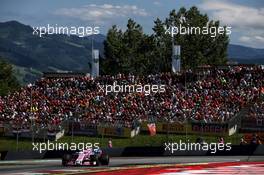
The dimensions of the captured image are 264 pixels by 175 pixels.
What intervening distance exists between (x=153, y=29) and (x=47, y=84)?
32.6 m

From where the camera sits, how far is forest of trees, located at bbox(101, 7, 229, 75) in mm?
77812

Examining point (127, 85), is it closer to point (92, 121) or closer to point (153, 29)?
point (92, 121)

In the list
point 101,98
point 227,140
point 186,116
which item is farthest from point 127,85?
point 227,140

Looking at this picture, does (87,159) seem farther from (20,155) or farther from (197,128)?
(197,128)

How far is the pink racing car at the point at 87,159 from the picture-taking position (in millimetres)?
25297

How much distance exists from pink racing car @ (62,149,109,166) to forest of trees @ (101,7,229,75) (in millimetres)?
50964

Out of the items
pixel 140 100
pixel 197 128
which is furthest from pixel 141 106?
pixel 197 128

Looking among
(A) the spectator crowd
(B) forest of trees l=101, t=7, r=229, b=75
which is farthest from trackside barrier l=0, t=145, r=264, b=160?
(B) forest of trees l=101, t=7, r=229, b=75

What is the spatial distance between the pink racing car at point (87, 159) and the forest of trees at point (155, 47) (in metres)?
51.0

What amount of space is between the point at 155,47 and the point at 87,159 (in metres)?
55.3

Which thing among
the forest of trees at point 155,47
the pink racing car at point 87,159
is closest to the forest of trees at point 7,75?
the forest of trees at point 155,47

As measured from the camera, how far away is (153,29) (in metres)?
78.6

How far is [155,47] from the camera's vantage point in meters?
79.7

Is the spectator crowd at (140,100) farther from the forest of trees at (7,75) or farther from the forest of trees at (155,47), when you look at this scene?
the forest of trees at (7,75)
